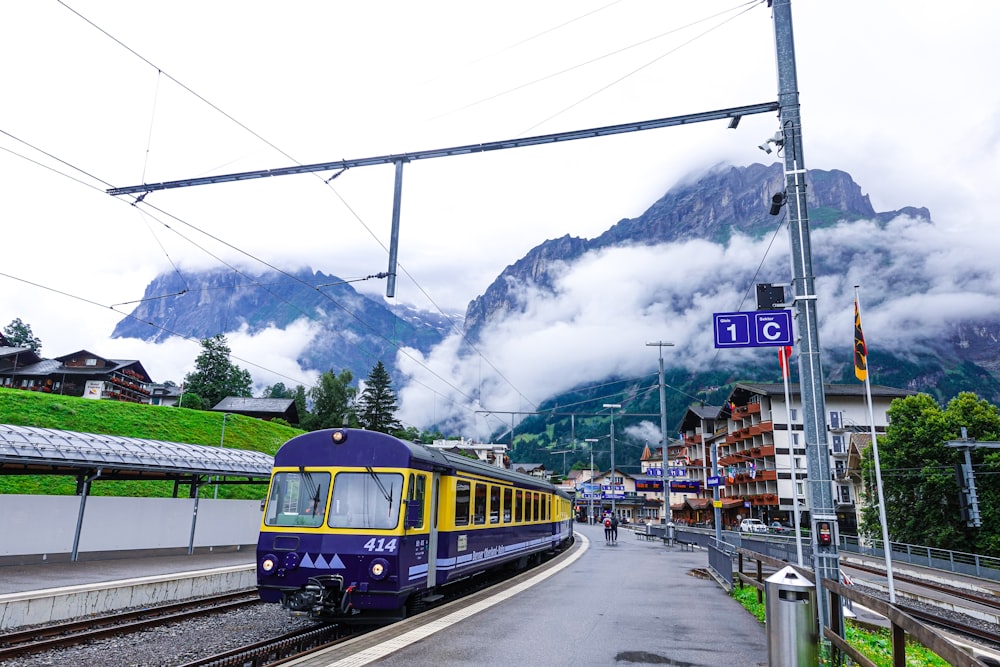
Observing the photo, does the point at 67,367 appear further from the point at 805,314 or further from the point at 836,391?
the point at 805,314

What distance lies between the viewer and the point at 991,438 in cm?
3456

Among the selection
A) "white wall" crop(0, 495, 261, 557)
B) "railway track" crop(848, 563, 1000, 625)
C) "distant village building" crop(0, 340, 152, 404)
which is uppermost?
"distant village building" crop(0, 340, 152, 404)

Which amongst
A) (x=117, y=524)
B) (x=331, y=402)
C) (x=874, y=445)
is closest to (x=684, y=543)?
(x=874, y=445)

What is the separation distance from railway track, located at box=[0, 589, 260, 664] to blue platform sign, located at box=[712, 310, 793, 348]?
10215mm

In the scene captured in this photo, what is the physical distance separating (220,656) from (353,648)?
5.43 feet

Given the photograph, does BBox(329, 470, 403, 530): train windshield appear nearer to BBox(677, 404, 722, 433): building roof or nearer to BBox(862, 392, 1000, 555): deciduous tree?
BBox(862, 392, 1000, 555): deciduous tree

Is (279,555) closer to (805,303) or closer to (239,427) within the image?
(805,303)

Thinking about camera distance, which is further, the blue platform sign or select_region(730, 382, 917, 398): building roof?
select_region(730, 382, 917, 398): building roof

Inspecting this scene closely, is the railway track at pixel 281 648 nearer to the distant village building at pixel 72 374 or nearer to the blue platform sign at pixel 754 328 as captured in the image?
the blue platform sign at pixel 754 328

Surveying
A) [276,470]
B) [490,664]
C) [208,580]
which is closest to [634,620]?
[490,664]

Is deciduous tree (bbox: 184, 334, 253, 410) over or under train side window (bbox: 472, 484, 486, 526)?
over

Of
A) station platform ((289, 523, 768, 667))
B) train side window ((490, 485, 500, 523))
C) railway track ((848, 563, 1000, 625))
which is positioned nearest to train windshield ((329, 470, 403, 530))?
station platform ((289, 523, 768, 667))

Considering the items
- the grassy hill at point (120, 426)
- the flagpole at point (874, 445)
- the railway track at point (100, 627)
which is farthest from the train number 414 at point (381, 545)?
the grassy hill at point (120, 426)

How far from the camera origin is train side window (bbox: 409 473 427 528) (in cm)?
1019
